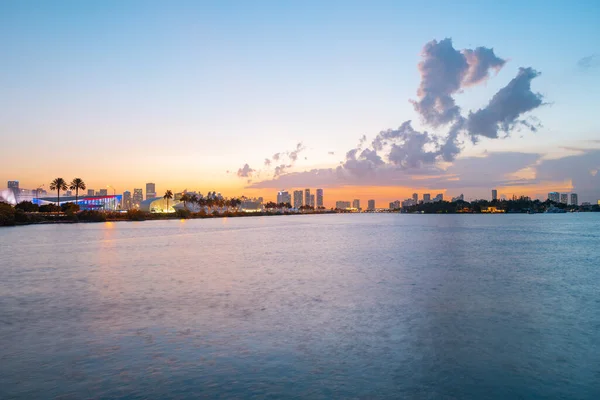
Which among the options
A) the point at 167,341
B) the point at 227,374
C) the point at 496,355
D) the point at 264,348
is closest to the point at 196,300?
the point at 167,341

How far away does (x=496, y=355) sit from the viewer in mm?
13273

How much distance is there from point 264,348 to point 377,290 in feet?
40.5

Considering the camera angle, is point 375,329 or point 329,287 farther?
point 329,287

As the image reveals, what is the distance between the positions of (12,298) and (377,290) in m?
19.3

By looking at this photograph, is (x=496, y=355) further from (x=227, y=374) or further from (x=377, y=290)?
(x=377, y=290)

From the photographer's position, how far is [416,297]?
22688 mm

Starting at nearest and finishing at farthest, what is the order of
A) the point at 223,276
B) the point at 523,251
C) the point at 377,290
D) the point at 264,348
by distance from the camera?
the point at 264,348 < the point at 377,290 < the point at 223,276 < the point at 523,251

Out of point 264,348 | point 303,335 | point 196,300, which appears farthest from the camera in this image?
point 196,300

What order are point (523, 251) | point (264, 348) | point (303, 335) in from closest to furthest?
point (264, 348), point (303, 335), point (523, 251)

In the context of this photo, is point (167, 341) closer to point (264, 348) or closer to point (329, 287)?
point (264, 348)

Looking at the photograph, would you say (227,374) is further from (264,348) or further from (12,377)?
(12,377)

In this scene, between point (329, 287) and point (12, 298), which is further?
point (329, 287)

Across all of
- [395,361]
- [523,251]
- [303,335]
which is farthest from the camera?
[523,251]

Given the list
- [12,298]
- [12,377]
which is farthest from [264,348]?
[12,298]
